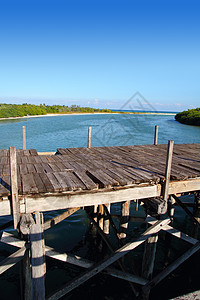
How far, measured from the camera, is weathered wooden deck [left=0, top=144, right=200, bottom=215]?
13.8 feet

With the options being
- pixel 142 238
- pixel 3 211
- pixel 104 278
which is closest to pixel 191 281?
pixel 104 278

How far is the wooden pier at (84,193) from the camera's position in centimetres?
396

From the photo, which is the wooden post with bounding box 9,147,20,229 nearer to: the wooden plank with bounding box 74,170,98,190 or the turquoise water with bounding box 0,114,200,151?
the wooden plank with bounding box 74,170,98,190

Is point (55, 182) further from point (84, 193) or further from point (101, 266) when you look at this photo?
point (101, 266)

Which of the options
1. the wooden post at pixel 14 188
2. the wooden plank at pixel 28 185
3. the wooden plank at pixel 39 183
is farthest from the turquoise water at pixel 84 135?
the wooden post at pixel 14 188

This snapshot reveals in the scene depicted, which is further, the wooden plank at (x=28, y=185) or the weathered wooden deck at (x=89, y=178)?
the weathered wooden deck at (x=89, y=178)

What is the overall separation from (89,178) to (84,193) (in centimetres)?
54

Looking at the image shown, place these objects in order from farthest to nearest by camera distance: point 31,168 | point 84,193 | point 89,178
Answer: point 31,168, point 89,178, point 84,193

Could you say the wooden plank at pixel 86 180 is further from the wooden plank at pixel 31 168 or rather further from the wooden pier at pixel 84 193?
the wooden plank at pixel 31 168

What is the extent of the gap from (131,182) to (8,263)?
2829 mm

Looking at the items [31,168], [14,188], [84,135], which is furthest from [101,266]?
[84,135]

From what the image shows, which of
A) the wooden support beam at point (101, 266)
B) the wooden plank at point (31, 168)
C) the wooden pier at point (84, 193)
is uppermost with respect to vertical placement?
the wooden plank at point (31, 168)

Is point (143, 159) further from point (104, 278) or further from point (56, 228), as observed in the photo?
point (56, 228)

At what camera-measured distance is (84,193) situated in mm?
4473
